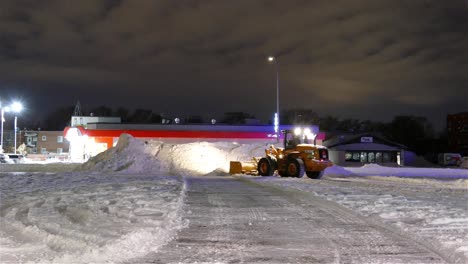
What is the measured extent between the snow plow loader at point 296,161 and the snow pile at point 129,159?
29.8ft

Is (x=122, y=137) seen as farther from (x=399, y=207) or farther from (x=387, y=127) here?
(x=387, y=127)

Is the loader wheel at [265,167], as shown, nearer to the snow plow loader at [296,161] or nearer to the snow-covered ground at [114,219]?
the snow plow loader at [296,161]

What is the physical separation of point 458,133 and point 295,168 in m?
65.3

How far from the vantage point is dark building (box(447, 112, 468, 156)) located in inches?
3198

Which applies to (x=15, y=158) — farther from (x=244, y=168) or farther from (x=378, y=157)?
(x=378, y=157)

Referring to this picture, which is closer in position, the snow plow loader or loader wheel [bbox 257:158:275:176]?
the snow plow loader

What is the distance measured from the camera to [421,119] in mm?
123875

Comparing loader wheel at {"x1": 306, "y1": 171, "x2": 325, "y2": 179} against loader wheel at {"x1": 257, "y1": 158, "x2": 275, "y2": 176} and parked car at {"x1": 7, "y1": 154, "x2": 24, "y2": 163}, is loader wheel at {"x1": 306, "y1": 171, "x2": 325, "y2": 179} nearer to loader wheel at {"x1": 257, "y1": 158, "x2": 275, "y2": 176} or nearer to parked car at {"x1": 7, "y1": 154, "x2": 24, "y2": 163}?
loader wheel at {"x1": 257, "y1": 158, "x2": 275, "y2": 176}

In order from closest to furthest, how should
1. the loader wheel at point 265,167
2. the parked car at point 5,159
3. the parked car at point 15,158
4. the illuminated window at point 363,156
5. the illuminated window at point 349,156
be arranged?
the loader wheel at point 265,167, the parked car at point 5,159, the parked car at point 15,158, the illuminated window at point 349,156, the illuminated window at point 363,156

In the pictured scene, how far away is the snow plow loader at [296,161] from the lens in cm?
2752

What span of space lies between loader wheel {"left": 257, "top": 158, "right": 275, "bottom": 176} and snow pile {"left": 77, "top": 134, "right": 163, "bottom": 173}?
9.41 m

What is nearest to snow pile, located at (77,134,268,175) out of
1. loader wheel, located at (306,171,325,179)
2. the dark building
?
loader wheel, located at (306,171,325,179)

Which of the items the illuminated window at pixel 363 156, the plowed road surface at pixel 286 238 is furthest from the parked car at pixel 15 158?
the plowed road surface at pixel 286 238

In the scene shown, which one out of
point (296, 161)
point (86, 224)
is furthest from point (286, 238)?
point (296, 161)
